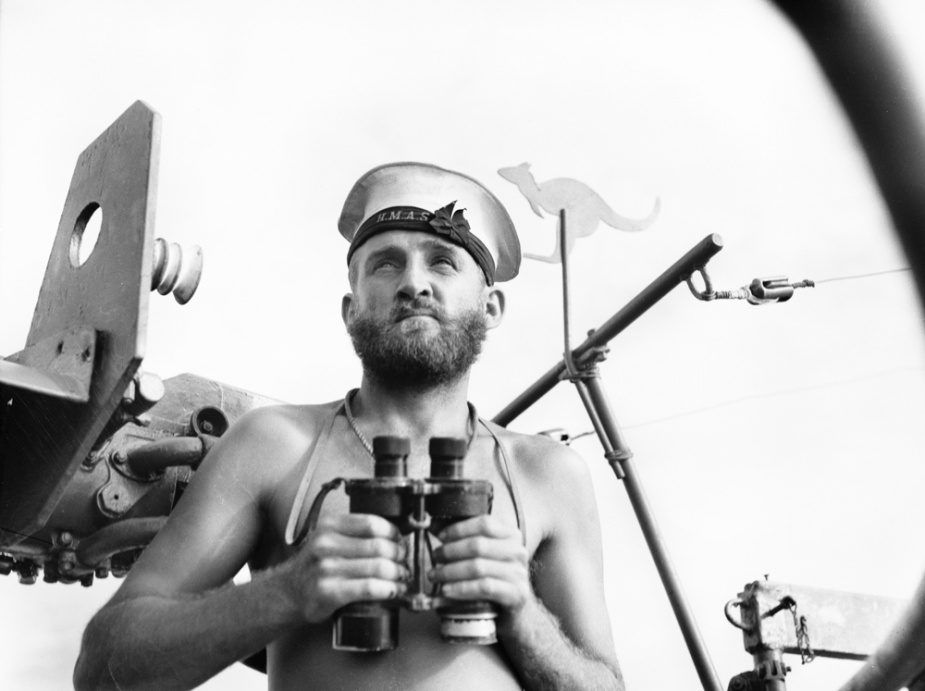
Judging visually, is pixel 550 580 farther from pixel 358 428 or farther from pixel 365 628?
pixel 365 628

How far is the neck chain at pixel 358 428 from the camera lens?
6.86ft

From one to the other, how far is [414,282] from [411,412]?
1.04 feet

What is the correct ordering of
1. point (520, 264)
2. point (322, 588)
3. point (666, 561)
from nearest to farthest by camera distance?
point (322, 588) → point (520, 264) → point (666, 561)

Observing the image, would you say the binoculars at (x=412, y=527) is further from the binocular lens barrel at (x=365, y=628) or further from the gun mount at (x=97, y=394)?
the gun mount at (x=97, y=394)

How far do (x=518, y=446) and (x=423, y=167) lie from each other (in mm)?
689

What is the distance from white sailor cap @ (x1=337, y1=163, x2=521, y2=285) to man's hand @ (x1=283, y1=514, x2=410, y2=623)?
89 centimetres

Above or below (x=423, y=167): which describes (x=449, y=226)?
below

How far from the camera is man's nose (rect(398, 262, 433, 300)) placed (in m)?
2.06

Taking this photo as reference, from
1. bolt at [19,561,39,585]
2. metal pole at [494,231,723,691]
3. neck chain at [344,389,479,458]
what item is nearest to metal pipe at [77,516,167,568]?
bolt at [19,561,39,585]

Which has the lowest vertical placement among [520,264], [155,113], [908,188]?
[908,188]

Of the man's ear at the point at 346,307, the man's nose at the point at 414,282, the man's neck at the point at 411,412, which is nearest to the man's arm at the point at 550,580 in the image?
the man's neck at the point at 411,412

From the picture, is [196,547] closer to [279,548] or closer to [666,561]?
[279,548]

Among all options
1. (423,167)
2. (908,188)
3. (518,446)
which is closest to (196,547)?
(518,446)

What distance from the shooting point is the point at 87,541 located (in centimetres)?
204
